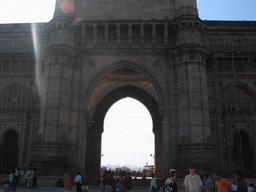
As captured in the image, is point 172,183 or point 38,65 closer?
A: point 172,183

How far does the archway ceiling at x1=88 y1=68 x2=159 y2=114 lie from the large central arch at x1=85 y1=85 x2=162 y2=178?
72 cm

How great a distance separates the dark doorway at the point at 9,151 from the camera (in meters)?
21.1

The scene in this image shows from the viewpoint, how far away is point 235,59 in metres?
21.1

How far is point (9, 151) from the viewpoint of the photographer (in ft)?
70.4

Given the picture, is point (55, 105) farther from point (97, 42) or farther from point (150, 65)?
point (150, 65)

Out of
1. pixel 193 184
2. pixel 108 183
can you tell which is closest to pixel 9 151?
pixel 108 183

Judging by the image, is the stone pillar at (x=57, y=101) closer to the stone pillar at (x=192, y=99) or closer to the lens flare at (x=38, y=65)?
the lens flare at (x=38, y=65)

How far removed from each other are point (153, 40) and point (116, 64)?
3.54 metres

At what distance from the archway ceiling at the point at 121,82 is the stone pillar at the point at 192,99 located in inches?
294

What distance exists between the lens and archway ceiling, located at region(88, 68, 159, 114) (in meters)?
26.0

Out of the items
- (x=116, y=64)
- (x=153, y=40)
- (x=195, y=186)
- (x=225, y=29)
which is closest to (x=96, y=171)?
(x=116, y=64)

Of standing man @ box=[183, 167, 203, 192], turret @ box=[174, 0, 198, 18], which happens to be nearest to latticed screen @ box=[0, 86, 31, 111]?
turret @ box=[174, 0, 198, 18]

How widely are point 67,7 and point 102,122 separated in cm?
1227

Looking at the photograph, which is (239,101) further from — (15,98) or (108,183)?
(15,98)
